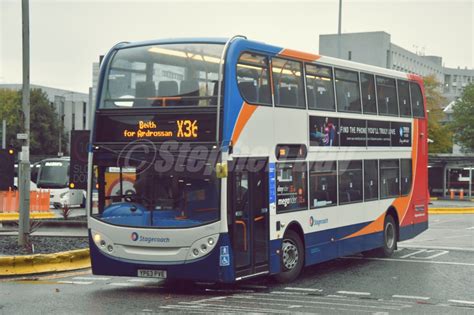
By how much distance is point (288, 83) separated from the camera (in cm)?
1414

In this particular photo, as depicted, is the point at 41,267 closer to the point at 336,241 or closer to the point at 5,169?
the point at 336,241

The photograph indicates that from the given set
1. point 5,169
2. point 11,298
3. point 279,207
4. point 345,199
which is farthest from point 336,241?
point 5,169

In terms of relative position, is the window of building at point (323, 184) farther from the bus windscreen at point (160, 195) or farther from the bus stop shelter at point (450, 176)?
the bus stop shelter at point (450, 176)

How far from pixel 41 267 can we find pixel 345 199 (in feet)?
19.9

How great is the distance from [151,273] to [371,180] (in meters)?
6.59

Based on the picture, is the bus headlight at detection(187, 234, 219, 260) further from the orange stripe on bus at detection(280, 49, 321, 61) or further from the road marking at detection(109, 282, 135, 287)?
the orange stripe on bus at detection(280, 49, 321, 61)

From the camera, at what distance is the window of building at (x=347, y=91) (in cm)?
1591

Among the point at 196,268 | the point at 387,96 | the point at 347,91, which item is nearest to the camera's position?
the point at 196,268

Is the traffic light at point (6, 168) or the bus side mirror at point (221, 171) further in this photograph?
the traffic light at point (6, 168)

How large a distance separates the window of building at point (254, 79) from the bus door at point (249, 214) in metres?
1.02

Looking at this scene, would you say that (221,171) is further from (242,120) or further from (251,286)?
(251,286)

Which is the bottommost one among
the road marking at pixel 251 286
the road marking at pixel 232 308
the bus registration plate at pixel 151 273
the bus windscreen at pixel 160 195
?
the road marking at pixel 251 286

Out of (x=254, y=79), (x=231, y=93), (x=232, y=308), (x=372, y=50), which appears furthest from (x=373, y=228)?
(x=372, y=50)

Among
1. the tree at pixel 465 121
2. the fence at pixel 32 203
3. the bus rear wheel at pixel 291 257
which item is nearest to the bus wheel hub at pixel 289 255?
the bus rear wheel at pixel 291 257
